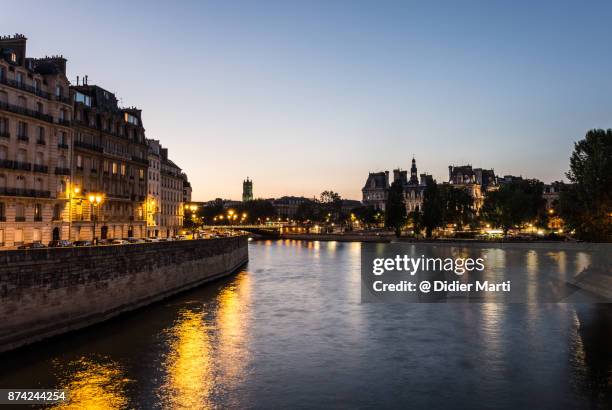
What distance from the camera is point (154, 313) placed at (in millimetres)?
41188

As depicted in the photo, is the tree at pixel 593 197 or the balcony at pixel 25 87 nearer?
the balcony at pixel 25 87

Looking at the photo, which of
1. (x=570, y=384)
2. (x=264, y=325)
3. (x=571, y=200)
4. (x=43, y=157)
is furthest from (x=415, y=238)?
(x=570, y=384)

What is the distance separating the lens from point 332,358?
2969cm

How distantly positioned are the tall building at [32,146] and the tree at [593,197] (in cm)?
5743

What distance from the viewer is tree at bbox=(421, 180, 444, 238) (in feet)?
476

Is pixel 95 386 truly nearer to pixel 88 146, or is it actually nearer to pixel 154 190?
pixel 88 146

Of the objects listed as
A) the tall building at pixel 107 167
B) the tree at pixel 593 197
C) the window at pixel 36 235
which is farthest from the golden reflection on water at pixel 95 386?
the tree at pixel 593 197

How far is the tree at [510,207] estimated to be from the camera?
139 m

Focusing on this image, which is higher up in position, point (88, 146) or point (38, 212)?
point (88, 146)

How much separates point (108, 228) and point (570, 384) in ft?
221

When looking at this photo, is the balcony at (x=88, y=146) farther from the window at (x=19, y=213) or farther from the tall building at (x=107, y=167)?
the window at (x=19, y=213)

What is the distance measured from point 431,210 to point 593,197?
85.4 meters

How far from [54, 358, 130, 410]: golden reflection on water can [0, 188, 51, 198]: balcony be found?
35.3 meters

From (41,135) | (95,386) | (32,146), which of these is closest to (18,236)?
(32,146)
